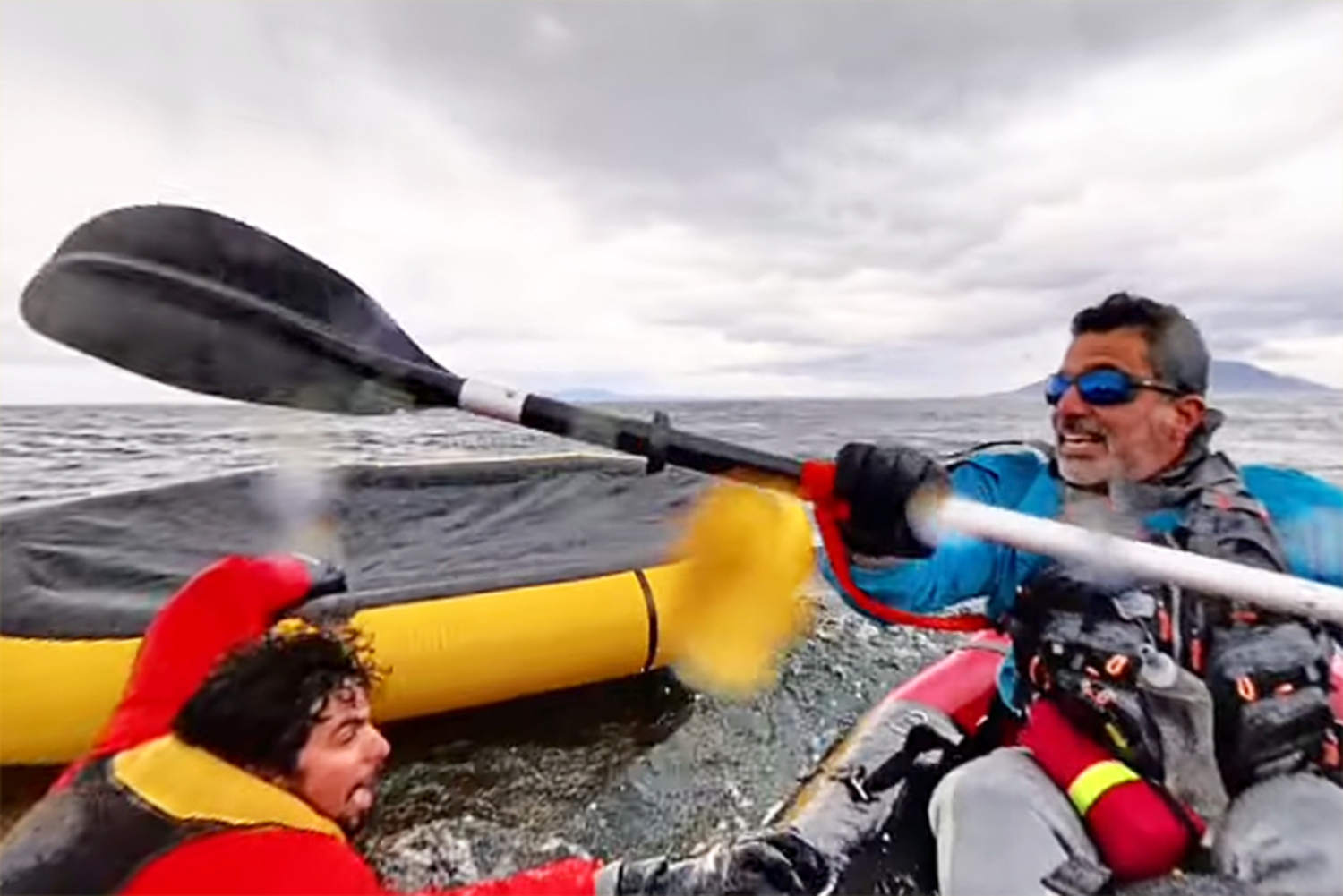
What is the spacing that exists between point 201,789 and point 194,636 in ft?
0.36

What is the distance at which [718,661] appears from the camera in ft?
3.10

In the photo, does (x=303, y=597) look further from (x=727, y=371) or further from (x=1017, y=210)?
(x=1017, y=210)

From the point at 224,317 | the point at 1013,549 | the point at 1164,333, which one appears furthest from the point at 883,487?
the point at 224,317

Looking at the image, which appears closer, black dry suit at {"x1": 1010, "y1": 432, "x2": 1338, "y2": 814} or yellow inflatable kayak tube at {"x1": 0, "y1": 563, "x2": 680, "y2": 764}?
black dry suit at {"x1": 1010, "y1": 432, "x2": 1338, "y2": 814}

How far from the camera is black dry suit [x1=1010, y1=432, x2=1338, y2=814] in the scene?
28.2 inches

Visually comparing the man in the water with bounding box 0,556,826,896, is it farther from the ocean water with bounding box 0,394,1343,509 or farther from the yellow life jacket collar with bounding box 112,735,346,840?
the ocean water with bounding box 0,394,1343,509

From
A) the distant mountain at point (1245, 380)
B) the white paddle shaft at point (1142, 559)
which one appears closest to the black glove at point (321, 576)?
the white paddle shaft at point (1142, 559)

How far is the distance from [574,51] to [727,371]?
27 centimetres

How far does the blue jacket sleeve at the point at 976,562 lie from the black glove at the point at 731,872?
7.8 inches

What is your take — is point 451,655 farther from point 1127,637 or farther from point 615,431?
point 1127,637

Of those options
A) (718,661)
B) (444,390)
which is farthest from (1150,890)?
(444,390)

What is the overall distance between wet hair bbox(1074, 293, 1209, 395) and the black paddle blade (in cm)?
50

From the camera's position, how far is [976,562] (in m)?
0.79

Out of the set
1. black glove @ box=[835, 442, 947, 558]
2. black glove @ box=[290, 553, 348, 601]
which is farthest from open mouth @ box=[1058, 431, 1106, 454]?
black glove @ box=[290, 553, 348, 601]
